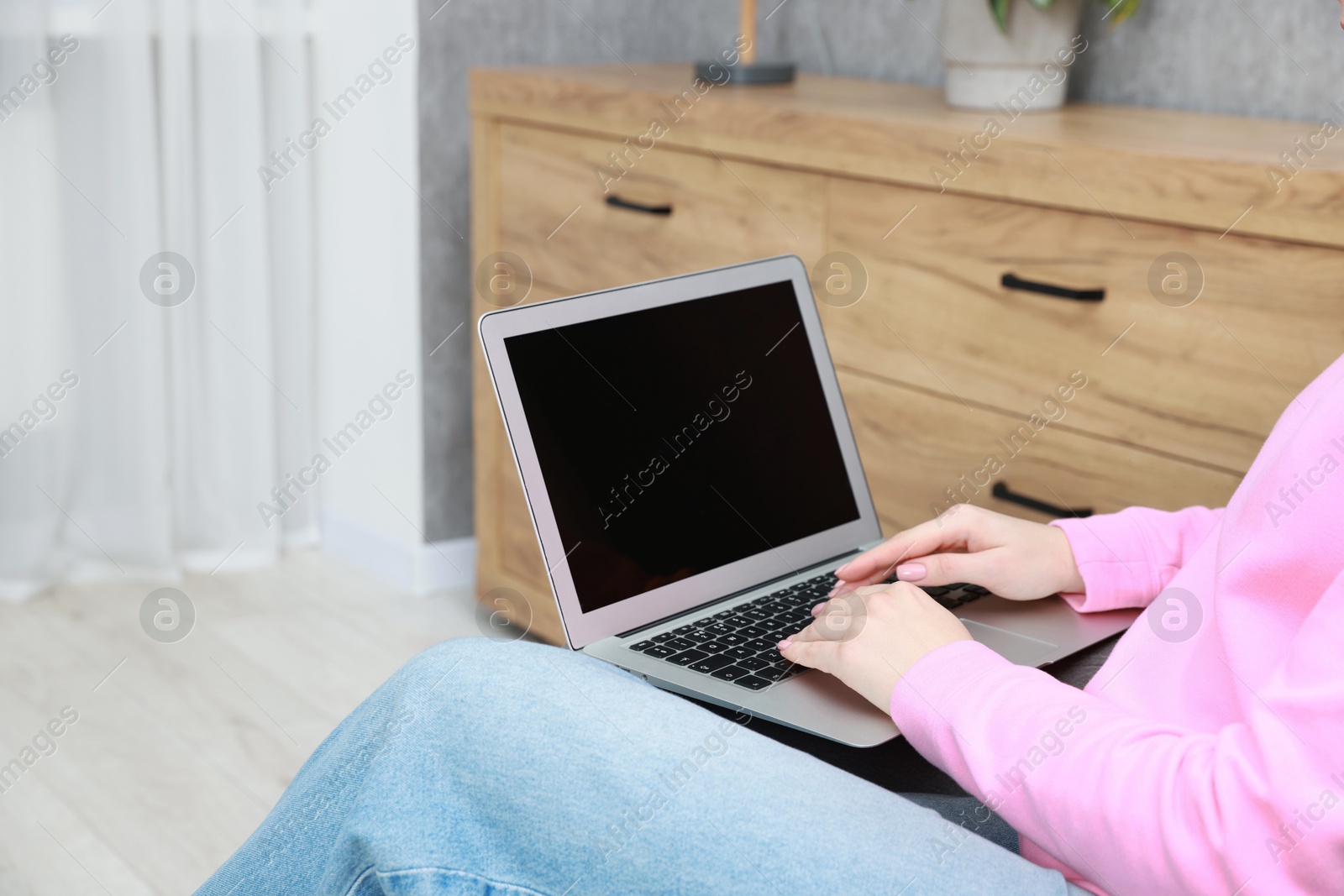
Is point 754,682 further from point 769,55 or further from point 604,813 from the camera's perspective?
point 769,55

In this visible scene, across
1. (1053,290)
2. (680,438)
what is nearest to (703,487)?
(680,438)

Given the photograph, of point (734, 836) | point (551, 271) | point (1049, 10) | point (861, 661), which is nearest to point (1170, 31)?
point (1049, 10)

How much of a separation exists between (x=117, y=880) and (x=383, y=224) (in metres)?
1.18

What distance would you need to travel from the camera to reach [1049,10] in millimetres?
1470

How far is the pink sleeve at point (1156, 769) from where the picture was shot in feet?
1.77

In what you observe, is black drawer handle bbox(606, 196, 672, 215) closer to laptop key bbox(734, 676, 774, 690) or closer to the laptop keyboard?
the laptop keyboard

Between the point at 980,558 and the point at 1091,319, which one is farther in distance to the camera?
the point at 1091,319

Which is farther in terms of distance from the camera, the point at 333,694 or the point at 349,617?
the point at 349,617

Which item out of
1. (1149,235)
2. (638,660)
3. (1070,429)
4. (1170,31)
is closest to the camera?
(638,660)

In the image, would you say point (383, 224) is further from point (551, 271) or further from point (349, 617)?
point (349, 617)

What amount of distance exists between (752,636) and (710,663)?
5 centimetres

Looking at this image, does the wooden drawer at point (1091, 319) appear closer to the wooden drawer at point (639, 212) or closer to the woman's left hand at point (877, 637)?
the wooden drawer at point (639, 212)

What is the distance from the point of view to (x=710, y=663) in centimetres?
84

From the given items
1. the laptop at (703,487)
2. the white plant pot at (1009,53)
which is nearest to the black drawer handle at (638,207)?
the white plant pot at (1009,53)
